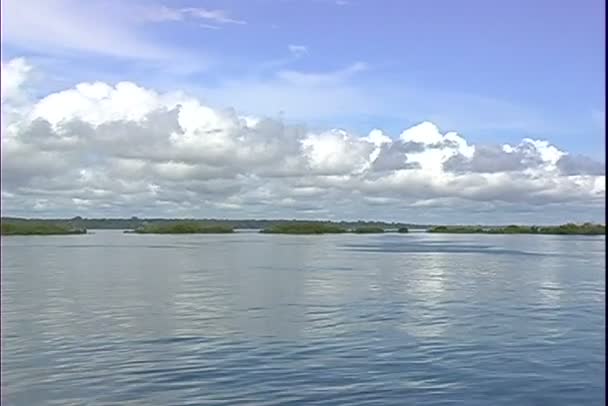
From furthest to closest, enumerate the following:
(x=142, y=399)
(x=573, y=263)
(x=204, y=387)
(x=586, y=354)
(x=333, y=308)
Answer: (x=573, y=263)
(x=333, y=308)
(x=586, y=354)
(x=204, y=387)
(x=142, y=399)

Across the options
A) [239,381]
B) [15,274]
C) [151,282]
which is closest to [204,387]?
[239,381]

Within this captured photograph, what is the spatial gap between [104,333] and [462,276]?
85.8 ft

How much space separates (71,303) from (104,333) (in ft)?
25.8

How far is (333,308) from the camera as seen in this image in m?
27.8

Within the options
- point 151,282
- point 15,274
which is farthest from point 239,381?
point 15,274

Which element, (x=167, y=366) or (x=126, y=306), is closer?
(x=167, y=366)

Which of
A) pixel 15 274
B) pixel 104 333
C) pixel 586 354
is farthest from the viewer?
pixel 15 274

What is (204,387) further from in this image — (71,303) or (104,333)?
(71,303)

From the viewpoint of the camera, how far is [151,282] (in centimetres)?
3869

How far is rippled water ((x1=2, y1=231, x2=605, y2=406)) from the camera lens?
1495 cm

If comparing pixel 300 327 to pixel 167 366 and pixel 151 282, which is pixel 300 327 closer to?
pixel 167 366

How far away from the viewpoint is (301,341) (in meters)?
20.4

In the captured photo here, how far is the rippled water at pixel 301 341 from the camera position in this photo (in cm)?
1495

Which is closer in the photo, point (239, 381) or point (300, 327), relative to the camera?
point (239, 381)
